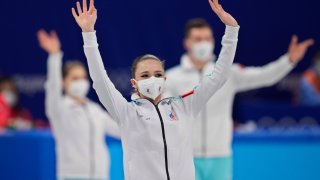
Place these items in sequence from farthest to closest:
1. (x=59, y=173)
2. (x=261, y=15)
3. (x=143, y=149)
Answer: (x=261, y=15), (x=59, y=173), (x=143, y=149)

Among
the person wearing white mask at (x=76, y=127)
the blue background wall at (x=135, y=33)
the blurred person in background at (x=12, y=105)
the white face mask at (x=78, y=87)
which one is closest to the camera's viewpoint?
the person wearing white mask at (x=76, y=127)

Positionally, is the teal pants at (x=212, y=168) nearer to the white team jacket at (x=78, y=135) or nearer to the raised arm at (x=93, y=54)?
the white team jacket at (x=78, y=135)

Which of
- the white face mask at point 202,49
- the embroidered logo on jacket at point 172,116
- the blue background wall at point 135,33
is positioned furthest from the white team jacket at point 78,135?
the embroidered logo on jacket at point 172,116

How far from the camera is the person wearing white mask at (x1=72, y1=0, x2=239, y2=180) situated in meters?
5.79

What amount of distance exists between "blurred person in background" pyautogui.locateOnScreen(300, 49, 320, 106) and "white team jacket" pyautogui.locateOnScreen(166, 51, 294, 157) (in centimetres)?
391

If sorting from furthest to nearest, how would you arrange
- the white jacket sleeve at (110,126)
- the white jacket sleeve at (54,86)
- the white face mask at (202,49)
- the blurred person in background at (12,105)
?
the blurred person in background at (12,105) → the white jacket sleeve at (110,126) → the white jacket sleeve at (54,86) → the white face mask at (202,49)

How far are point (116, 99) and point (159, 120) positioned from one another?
352mm

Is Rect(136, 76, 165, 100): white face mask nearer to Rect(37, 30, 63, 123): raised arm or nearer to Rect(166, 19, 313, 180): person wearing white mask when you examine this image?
Rect(166, 19, 313, 180): person wearing white mask

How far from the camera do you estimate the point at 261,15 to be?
40.5 feet

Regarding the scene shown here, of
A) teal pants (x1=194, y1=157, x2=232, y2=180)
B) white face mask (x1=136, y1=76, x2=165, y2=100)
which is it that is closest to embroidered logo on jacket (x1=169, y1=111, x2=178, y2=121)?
white face mask (x1=136, y1=76, x2=165, y2=100)

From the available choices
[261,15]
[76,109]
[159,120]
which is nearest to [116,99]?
[159,120]

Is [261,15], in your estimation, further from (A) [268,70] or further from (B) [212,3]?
(B) [212,3]

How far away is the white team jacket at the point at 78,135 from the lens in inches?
343

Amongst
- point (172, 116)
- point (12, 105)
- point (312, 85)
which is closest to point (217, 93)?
point (172, 116)
